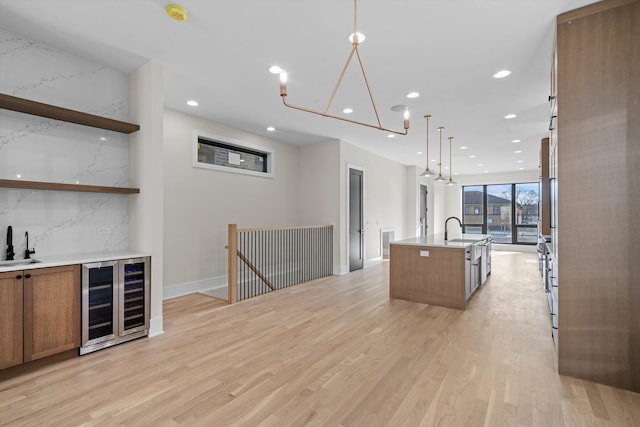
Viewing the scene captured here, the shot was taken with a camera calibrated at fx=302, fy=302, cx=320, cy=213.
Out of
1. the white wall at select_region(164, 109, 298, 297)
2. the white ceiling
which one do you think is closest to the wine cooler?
the white wall at select_region(164, 109, 298, 297)

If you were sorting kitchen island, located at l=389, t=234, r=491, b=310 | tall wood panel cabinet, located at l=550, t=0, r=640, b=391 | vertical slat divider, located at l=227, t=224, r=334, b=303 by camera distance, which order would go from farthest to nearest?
vertical slat divider, located at l=227, t=224, r=334, b=303 → kitchen island, located at l=389, t=234, r=491, b=310 → tall wood panel cabinet, located at l=550, t=0, r=640, b=391

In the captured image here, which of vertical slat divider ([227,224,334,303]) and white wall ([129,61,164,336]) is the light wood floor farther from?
vertical slat divider ([227,224,334,303])

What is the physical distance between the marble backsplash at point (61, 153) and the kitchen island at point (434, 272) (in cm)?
370

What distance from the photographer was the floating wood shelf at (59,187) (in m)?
2.56

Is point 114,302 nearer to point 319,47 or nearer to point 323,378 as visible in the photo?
point 323,378

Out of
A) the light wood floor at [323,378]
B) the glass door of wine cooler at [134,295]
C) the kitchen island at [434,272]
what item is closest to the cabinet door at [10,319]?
the light wood floor at [323,378]

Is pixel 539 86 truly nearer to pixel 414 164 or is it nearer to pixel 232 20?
pixel 232 20

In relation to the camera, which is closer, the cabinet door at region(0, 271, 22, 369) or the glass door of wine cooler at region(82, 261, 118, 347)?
the cabinet door at region(0, 271, 22, 369)

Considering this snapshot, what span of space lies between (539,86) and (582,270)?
8.66 feet

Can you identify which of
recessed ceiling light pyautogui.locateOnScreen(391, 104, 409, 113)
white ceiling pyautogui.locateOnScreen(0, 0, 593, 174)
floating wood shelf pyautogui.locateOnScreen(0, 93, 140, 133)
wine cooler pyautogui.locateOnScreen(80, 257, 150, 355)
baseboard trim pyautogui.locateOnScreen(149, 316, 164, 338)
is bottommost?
baseboard trim pyautogui.locateOnScreen(149, 316, 164, 338)

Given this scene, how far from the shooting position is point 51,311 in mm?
2619

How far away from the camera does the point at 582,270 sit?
7.71ft

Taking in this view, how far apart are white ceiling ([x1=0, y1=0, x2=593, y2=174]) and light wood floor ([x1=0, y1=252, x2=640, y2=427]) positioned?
2936 millimetres

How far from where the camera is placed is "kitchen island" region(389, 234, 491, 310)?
4.13 m
